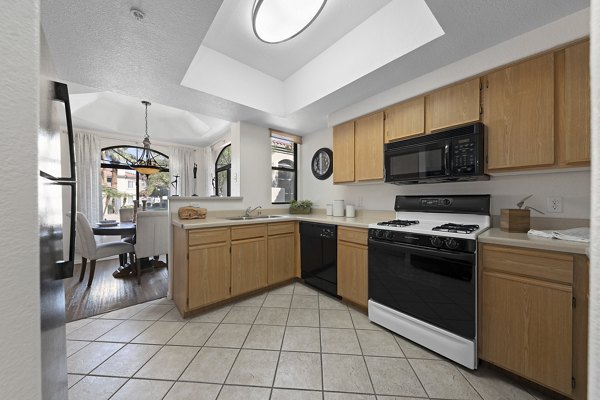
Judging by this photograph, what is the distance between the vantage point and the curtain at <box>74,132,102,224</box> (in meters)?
4.04

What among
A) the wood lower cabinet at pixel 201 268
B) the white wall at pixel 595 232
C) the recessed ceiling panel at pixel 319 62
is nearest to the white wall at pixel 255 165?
the recessed ceiling panel at pixel 319 62

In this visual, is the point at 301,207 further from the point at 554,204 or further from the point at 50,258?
the point at 50,258

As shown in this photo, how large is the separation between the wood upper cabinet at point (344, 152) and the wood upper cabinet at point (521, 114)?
50.5 inches

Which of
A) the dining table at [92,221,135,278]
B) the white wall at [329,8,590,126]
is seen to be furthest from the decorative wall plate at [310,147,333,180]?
the dining table at [92,221,135,278]

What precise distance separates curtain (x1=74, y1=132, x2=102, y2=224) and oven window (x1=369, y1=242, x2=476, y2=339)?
493cm

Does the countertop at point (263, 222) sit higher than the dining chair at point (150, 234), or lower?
higher

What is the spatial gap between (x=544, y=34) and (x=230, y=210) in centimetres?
327

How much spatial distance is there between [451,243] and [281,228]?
72.6 inches

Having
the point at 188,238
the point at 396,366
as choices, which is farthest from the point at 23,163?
the point at 396,366

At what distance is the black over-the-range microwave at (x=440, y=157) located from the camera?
1.73 metres

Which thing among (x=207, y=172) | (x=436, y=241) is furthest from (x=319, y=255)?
(x=207, y=172)

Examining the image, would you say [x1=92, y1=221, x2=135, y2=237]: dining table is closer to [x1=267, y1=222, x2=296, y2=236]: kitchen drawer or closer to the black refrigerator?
[x1=267, y1=222, x2=296, y2=236]: kitchen drawer

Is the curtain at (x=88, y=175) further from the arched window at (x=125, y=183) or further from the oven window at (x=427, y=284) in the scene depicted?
the oven window at (x=427, y=284)

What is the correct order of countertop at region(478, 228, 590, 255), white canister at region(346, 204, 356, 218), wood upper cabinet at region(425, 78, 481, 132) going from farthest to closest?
1. white canister at region(346, 204, 356, 218)
2. wood upper cabinet at region(425, 78, 481, 132)
3. countertop at region(478, 228, 590, 255)
